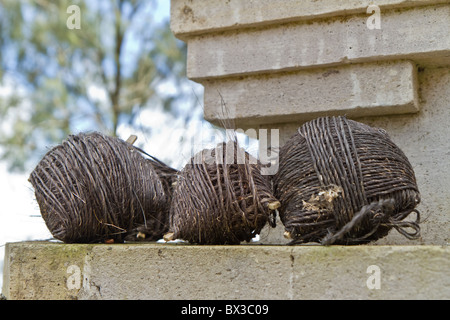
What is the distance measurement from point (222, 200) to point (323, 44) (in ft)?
2.51

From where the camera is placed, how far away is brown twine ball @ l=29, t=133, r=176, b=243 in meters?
1.60

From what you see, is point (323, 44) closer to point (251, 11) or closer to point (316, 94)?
point (316, 94)

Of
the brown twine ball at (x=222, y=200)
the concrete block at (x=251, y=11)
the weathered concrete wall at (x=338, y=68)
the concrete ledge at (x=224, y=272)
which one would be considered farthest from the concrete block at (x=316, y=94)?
the concrete ledge at (x=224, y=272)

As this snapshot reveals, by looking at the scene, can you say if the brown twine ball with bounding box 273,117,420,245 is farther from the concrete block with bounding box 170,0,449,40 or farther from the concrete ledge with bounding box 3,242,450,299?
the concrete block with bounding box 170,0,449,40

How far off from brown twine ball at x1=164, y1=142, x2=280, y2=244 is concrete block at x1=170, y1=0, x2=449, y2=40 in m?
0.63

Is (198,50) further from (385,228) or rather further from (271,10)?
(385,228)

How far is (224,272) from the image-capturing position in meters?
1.41

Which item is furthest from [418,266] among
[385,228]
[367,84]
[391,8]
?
[391,8]

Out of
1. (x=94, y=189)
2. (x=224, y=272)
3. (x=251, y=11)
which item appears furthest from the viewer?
(x=251, y=11)

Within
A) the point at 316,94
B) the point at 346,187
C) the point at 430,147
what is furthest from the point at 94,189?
the point at 430,147

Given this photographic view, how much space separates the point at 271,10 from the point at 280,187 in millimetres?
737

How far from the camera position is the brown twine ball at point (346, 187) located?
1408 millimetres

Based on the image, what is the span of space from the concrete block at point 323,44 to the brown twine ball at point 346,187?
453mm

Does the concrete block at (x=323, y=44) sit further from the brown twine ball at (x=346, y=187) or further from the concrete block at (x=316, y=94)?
the brown twine ball at (x=346, y=187)
